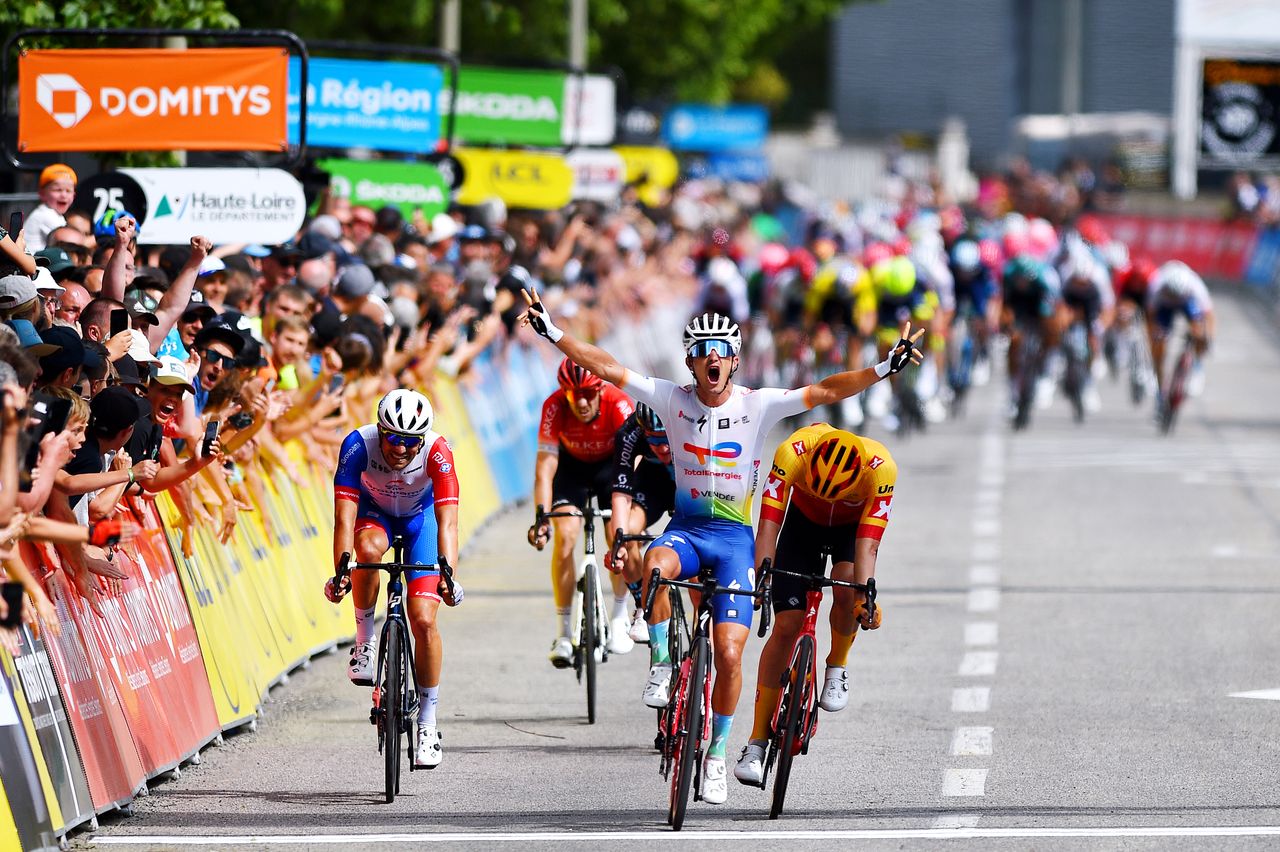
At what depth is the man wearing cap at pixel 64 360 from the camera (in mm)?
9156

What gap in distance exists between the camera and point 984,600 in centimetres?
1561

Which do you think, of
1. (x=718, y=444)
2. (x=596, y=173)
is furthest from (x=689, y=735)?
(x=596, y=173)

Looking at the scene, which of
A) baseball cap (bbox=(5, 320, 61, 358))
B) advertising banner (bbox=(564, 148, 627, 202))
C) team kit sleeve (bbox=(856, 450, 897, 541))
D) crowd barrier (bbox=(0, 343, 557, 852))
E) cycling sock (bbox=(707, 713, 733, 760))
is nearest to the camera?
crowd barrier (bbox=(0, 343, 557, 852))

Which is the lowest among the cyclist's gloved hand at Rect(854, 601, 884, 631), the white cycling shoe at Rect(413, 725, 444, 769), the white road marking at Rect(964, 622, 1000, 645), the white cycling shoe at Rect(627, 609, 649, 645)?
the white road marking at Rect(964, 622, 1000, 645)

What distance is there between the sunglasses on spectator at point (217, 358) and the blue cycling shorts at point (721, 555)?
2.58 meters

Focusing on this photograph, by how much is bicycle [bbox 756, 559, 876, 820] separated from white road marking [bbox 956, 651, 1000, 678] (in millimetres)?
3259

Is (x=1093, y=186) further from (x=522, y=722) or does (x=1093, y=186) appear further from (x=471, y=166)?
(x=522, y=722)

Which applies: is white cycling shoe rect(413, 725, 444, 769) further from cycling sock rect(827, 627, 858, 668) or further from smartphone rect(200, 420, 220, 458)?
cycling sock rect(827, 627, 858, 668)

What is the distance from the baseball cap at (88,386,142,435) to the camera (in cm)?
930

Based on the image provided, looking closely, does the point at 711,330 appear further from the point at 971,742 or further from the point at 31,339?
the point at 31,339

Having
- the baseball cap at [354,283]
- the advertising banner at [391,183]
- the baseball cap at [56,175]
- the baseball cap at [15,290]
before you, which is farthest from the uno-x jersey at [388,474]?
the advertising banner at [391,183]

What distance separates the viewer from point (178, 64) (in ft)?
47.4

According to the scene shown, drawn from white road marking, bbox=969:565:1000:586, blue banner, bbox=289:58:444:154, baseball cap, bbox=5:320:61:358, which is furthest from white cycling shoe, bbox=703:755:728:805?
blue banner, bbox=289:58:444:154

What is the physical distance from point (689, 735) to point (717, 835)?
0.40 m
